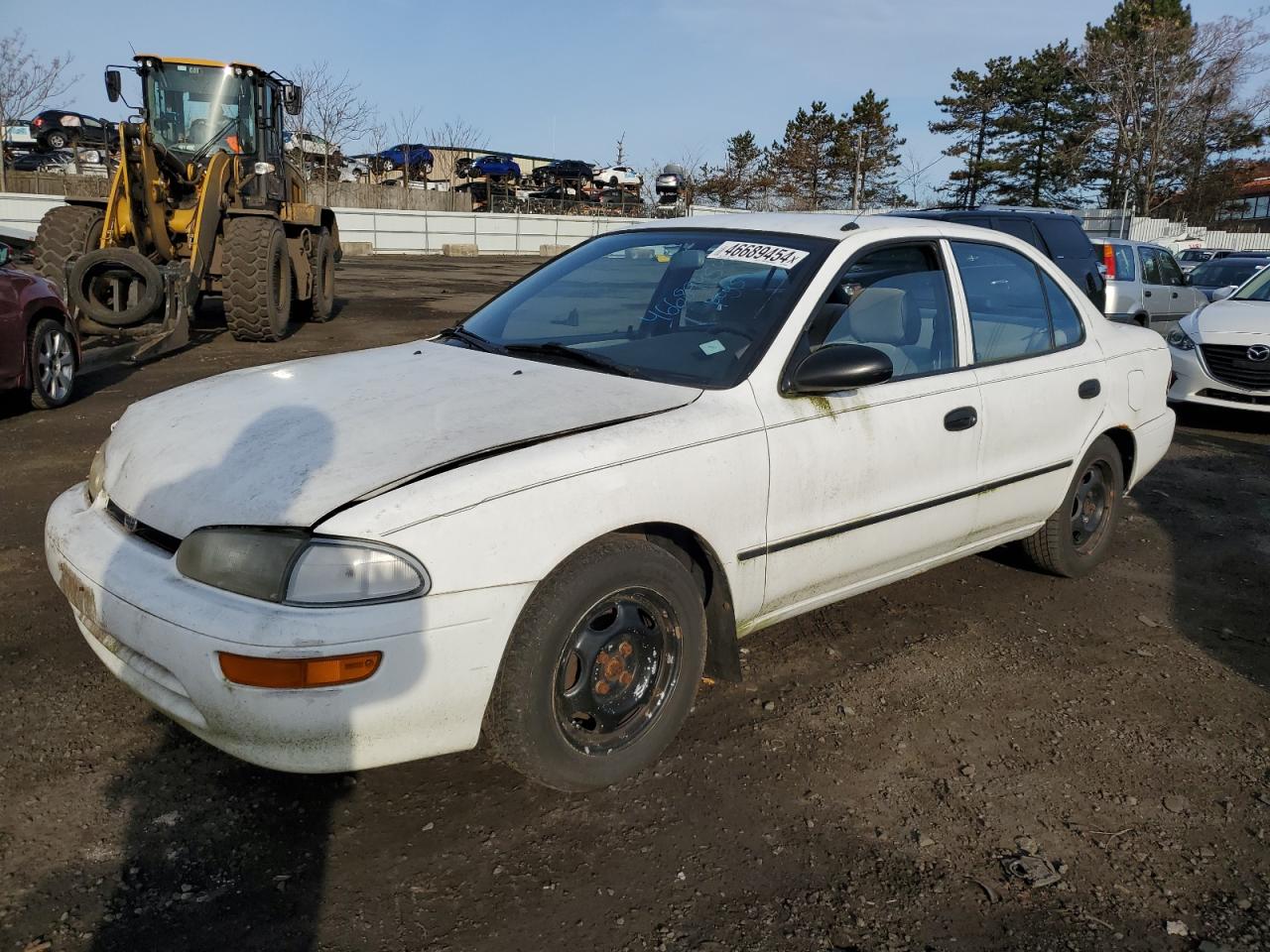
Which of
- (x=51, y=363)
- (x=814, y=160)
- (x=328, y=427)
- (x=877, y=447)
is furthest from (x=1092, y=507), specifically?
(x=814, y=160)

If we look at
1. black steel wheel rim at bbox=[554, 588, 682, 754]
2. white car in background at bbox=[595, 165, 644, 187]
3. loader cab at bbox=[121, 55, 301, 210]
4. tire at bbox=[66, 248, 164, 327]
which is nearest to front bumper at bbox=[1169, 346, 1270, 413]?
black steel wheel rim at bbox=[554, 588, 682, 754]

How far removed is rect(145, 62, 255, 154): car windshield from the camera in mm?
12133

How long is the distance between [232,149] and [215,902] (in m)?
11.5

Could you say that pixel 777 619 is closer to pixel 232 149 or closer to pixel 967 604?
pixel 967 604

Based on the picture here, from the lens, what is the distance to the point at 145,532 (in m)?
2.79

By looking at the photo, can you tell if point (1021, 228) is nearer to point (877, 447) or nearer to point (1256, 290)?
point (1256, 290)

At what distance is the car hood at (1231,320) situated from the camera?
8562 mm

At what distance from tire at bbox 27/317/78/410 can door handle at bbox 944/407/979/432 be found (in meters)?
6.71

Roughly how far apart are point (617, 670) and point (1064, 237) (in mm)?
9696

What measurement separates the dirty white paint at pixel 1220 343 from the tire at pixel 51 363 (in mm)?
9010

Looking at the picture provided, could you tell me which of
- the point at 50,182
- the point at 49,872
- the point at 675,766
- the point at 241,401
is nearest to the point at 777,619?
the point at 675,766

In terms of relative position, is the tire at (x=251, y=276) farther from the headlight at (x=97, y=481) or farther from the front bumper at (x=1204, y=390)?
the front bumper at (x=1204, y=390)

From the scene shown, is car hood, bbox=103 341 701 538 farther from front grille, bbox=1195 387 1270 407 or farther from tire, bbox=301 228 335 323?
tire, bbox=301 228 335 323

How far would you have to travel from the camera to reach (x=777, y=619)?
137 inches
